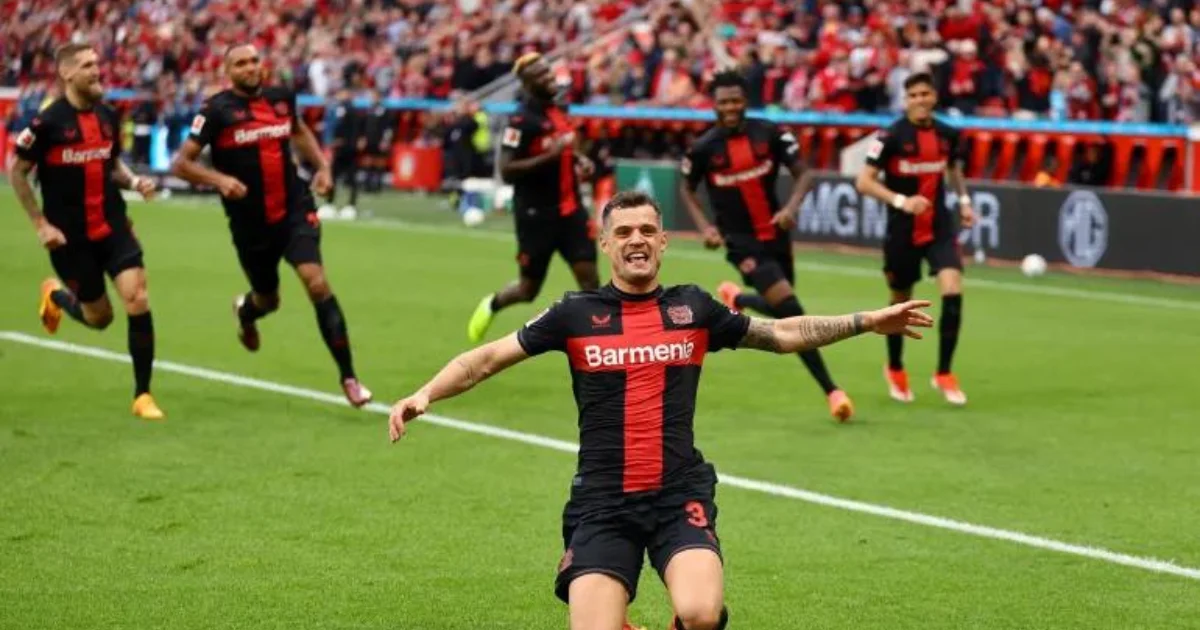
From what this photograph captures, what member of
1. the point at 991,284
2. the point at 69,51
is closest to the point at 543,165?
the point at 69,51

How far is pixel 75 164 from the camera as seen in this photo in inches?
516

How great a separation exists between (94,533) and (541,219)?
6.28 meters

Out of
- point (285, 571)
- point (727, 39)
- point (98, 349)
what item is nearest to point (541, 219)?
point (98, 349)

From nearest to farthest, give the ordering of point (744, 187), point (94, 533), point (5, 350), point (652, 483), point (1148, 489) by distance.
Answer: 1. point (652, 483)
2. point (94, 533)
3. point (1148, 489)
4. point (744, 187)
5. point (5, 350)

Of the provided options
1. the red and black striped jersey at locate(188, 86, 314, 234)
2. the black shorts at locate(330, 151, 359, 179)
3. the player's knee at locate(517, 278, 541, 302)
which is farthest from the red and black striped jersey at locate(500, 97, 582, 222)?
the black shorts at locate(330, 151, 359, 179)

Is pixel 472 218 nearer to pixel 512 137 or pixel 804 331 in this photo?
pixel 512 137

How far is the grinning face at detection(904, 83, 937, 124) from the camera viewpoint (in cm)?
1361

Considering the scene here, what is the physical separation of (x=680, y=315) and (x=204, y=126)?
672 centimetres

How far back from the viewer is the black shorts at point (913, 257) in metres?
14.1

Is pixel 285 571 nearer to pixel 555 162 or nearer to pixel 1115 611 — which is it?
pixel 1115 611

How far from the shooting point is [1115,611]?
833 centimetres

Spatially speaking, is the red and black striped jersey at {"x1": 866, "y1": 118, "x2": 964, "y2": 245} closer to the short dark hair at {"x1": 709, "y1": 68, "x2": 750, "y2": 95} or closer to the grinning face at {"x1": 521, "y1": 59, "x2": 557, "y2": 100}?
the short dark hair at {"x1": 709, "y1": 68, "x2": 750, "y2": 95}

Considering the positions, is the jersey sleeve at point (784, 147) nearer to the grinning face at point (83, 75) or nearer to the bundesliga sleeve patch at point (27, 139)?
the grinning face at point (83, 75)

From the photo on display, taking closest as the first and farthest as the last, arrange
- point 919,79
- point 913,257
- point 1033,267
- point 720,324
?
point 720,324, point 919,79, point 913,257, point 1033,267
